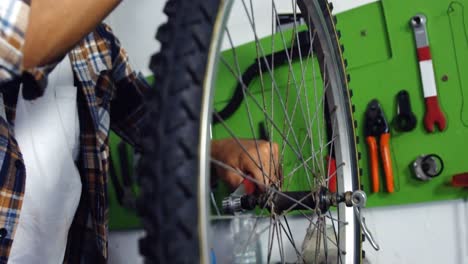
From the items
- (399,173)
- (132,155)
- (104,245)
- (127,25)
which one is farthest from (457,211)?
(127,25)

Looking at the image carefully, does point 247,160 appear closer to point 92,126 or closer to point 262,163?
point 262,163

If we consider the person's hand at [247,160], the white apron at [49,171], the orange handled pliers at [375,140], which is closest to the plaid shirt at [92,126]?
the white apron at [49,171]

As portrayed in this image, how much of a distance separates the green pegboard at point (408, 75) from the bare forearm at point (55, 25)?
1.77 ft

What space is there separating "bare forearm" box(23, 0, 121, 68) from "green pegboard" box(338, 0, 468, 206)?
→ 21.2 inches

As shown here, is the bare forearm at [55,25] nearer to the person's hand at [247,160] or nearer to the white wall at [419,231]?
the person's hand at [247,160]

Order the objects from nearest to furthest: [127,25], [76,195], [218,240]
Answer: [76,195] < [218,240] < [127,25]

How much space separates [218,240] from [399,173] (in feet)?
1.24

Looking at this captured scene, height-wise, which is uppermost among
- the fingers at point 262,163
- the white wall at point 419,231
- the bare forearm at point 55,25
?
the bare forearm at point 55,25

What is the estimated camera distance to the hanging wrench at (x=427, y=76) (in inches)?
27.5

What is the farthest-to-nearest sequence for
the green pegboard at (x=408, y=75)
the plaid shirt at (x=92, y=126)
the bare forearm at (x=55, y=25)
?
1. the green pegboard at (x=408, y=75)
2. the plaid shirt at (x=92, y=126)
3. the bare forearm at (x=55, y=25)

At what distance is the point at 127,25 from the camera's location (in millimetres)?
1194

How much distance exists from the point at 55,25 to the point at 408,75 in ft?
1.94

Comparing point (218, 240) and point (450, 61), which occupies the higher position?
point (450, 61)

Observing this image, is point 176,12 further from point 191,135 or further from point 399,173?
point 399,173
